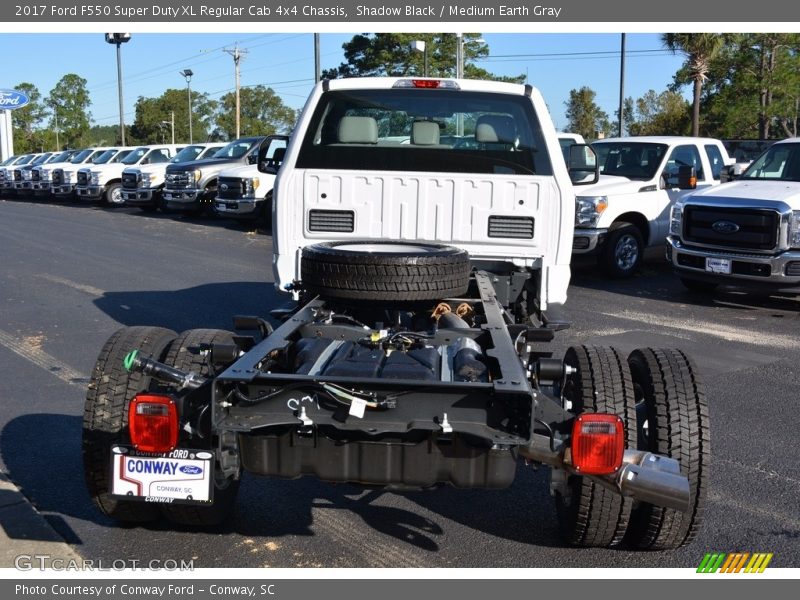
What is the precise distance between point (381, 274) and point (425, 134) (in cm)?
212

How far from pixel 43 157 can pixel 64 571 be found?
34679 mm

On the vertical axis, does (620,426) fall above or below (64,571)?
above

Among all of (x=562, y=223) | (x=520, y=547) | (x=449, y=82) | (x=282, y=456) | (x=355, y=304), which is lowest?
(x=520, y=547)

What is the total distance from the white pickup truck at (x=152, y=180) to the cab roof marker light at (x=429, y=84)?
17698 millimetres

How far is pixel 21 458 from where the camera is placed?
503 centimetres

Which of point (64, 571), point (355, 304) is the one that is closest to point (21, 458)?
point (64, 571)

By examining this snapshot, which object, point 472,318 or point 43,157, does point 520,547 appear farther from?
point 43,157

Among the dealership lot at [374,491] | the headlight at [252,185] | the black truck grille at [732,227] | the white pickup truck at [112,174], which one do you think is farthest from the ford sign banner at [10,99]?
the black truck grille at [732,227]

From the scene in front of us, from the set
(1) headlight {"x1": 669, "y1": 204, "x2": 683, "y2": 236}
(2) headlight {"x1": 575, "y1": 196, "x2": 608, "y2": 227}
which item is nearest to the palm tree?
(2) headlight {"x1": 575, "y1": 196, "x2": 608, "y2": 227}

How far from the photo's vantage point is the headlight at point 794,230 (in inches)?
376

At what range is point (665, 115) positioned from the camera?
38844 mm

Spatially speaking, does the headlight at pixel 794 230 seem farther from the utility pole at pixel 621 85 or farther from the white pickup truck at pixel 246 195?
the utility pole at pixel 621 85

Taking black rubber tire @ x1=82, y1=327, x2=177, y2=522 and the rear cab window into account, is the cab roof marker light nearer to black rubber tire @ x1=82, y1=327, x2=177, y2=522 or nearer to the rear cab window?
the rear cab window

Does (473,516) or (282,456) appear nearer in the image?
(282,456)
